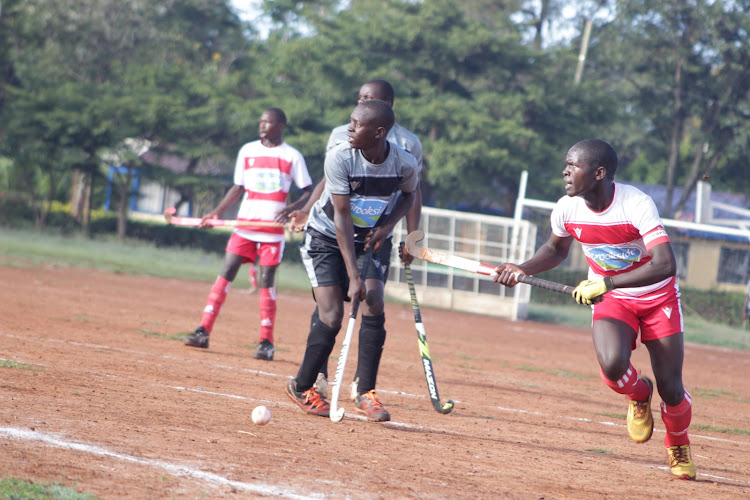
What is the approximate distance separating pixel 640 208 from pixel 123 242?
24055 millimetres

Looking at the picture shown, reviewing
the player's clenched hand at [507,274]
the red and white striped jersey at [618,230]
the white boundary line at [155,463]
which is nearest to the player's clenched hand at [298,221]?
the player's clenched hand at [507,274]

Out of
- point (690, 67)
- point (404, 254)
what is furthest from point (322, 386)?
point (690, 67)

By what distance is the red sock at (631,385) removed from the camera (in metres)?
5.11

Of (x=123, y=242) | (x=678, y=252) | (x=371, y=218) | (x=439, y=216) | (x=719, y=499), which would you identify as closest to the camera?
(x=719, y=499)

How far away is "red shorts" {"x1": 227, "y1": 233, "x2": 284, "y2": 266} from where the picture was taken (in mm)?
8656

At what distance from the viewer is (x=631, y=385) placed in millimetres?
5172

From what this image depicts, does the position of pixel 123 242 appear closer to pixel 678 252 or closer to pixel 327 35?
pixel 327 35

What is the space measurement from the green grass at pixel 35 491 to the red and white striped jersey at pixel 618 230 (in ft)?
10.5

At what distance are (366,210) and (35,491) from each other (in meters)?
3.03

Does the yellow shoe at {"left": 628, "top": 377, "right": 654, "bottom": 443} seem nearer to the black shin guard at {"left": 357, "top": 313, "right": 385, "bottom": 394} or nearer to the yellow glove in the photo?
the yellow glove

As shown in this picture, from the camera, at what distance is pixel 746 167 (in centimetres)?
2947

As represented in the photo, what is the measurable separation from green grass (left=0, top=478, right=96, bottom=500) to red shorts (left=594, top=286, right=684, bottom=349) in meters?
3.17

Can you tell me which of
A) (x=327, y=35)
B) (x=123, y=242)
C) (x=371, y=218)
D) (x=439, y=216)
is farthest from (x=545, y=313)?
(x=371, y=218)

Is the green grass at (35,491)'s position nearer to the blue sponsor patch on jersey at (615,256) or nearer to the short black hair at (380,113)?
the short black hair at (380,113)
